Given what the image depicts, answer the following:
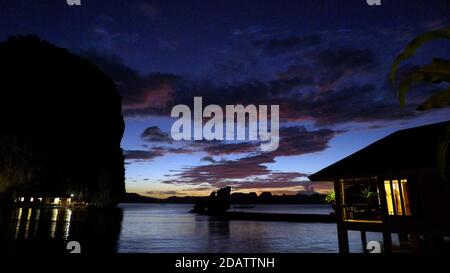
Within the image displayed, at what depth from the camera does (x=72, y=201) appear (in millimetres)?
86938

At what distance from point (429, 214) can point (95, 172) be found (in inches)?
3618

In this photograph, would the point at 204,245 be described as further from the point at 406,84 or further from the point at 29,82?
the point at 29,82

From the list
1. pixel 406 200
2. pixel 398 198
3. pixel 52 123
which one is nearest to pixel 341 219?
pixel 398 198

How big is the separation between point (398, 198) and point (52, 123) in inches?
3219

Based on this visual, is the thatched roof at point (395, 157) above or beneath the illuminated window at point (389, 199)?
above

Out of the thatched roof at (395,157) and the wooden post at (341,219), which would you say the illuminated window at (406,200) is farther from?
the wooden post at (341,219)

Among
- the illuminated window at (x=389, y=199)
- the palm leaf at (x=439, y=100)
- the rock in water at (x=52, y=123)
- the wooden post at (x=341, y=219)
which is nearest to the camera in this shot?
the palm leaf at (x=439, y=100)

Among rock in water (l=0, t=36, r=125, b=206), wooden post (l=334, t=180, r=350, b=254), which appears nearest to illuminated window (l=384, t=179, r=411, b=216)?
wooden post (l=334, t=180, r=350, b=254)

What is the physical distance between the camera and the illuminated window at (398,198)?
13.8 metres

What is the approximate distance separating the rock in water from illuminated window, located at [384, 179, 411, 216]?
76.1 meters

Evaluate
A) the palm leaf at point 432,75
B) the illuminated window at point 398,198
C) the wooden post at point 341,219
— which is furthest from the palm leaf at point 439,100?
the wooden post at point 341,219

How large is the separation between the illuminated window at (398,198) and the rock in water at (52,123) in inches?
2997
